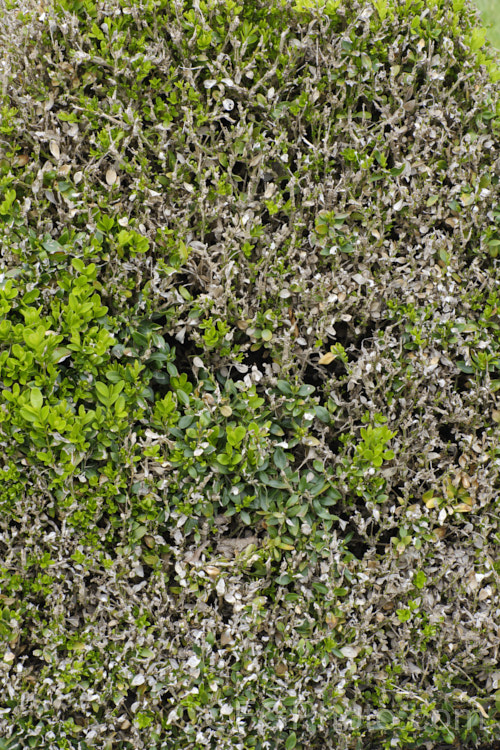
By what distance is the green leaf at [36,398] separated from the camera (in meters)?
2.64

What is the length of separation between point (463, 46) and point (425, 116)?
47 cm

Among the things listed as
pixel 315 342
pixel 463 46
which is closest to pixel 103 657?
pixel 315 342

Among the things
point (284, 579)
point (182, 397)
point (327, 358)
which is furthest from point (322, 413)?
point (284, 579)

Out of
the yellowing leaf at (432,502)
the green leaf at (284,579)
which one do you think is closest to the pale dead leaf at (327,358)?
the yellowing leaf at (432,502)

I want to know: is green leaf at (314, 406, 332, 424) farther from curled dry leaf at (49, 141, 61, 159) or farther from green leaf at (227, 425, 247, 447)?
curled dry leaf at (49, 141, 61, 159)

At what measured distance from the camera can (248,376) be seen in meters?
2.97

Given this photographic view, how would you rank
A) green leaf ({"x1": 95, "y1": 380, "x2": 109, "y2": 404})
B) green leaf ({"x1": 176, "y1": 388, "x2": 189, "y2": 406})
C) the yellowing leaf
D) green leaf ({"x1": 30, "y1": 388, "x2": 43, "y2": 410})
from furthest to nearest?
the yellowing leaf
green leaf ({"x1": 176, "y1": 388, "x2": 189, "y2": 406})
green leaf ({"x1": 95, "y1": 380, "x2": 109, "y2": 404})
green leaf ({"x1": 30, "y1": 388, "x2": 43, "y2": 410})

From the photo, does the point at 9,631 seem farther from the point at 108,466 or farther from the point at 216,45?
the point at 216,45

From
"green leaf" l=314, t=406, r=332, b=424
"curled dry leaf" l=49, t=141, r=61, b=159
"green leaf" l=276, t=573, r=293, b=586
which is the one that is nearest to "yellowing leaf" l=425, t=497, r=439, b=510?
"green leaf" l=314, t=406, r=332, b=424

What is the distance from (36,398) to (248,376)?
0.94 metres

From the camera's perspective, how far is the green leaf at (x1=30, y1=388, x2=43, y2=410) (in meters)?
2.64

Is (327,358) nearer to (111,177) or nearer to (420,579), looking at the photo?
(420,579)

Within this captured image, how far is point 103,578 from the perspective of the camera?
288 centimetres

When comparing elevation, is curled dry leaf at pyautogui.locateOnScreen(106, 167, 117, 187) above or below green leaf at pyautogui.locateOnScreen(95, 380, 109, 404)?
above
